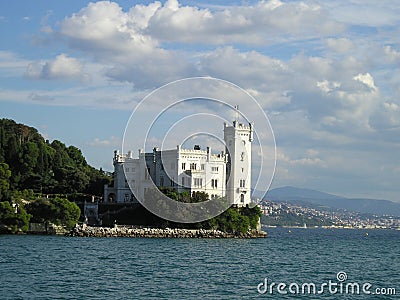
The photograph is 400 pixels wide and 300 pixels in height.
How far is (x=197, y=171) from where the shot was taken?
226ft

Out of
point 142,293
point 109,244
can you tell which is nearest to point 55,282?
point 142,293

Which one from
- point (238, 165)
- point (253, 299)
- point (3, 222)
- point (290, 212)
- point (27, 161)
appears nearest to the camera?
point (253, 299)

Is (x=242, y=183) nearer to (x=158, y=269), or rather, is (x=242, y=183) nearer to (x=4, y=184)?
(x=4, y=184)

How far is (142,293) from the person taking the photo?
26.4 metres

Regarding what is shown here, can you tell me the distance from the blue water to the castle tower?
17232 mm

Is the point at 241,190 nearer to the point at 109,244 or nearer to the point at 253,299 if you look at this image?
the point at 109,244

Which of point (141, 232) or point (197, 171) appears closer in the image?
point (141, 232)

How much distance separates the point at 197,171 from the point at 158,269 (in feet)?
113

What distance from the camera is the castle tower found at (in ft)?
233

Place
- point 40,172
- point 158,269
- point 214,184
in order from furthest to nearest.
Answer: point 40,172
point 214,184
point 158,269

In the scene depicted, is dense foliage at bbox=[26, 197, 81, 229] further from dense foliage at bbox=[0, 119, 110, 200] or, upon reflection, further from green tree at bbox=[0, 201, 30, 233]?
dense foliage at bbox=[0, 119, 110, 200]

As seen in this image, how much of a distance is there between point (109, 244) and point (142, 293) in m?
24.9

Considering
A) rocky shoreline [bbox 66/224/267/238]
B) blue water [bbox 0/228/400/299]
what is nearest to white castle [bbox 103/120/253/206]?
rocky shoreline [bbox 66/224/267/238]

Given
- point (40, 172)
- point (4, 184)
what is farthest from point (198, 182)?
point (40, 172)
